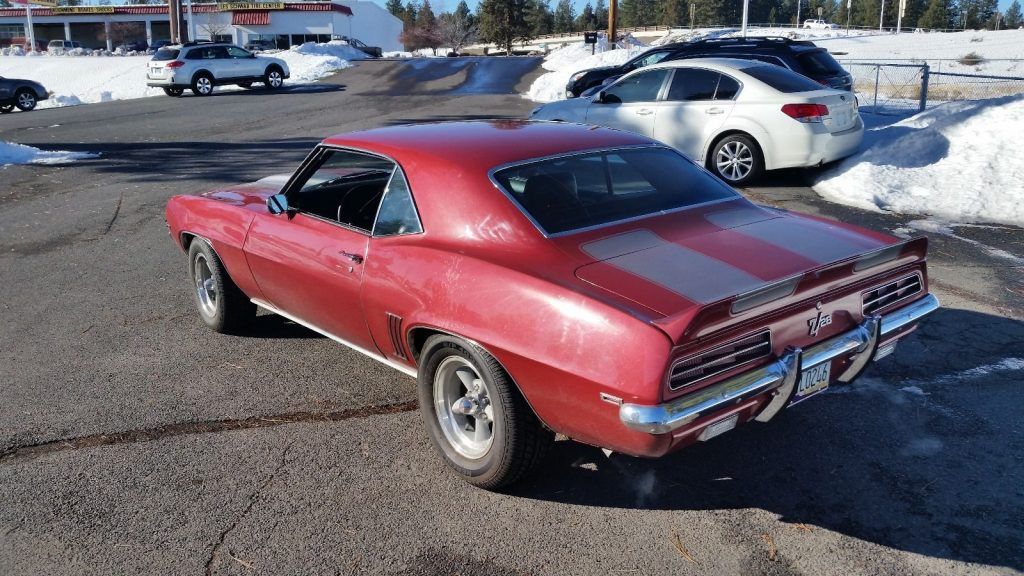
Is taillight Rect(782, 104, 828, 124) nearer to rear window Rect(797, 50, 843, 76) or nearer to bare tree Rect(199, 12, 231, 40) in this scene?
rear window Rect(797, 50, 843, 76)

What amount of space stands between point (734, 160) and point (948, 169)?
101 inches

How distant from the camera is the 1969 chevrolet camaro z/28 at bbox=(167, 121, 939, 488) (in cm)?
307

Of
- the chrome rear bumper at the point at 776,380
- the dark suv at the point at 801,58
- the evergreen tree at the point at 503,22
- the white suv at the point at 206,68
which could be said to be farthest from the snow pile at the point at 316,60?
the evergreen tree at the point at 503,22

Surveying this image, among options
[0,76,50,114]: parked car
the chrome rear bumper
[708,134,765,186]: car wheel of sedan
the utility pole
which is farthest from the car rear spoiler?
the utility pole

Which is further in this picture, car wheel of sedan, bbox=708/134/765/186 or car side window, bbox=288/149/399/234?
car wheel of sedan, bbox=708/134/765/186

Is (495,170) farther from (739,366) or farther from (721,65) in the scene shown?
(721,65)

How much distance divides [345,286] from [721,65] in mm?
7819

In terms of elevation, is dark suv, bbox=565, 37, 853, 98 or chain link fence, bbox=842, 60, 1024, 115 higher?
dark suv, bbox=565, 37, 853, 98

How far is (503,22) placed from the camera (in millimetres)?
87562

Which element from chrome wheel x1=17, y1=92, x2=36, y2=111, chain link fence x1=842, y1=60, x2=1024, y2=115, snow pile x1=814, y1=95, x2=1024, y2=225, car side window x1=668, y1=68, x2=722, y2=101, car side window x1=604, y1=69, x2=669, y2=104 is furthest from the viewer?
chrome wheel x1=17, y1=92, x2=36, y2=111

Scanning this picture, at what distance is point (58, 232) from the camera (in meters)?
8.98

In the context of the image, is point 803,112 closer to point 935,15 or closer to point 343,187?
point 343,187

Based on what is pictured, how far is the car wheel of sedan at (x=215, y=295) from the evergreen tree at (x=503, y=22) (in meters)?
84.6

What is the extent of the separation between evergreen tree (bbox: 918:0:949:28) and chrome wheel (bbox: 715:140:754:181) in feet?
378
